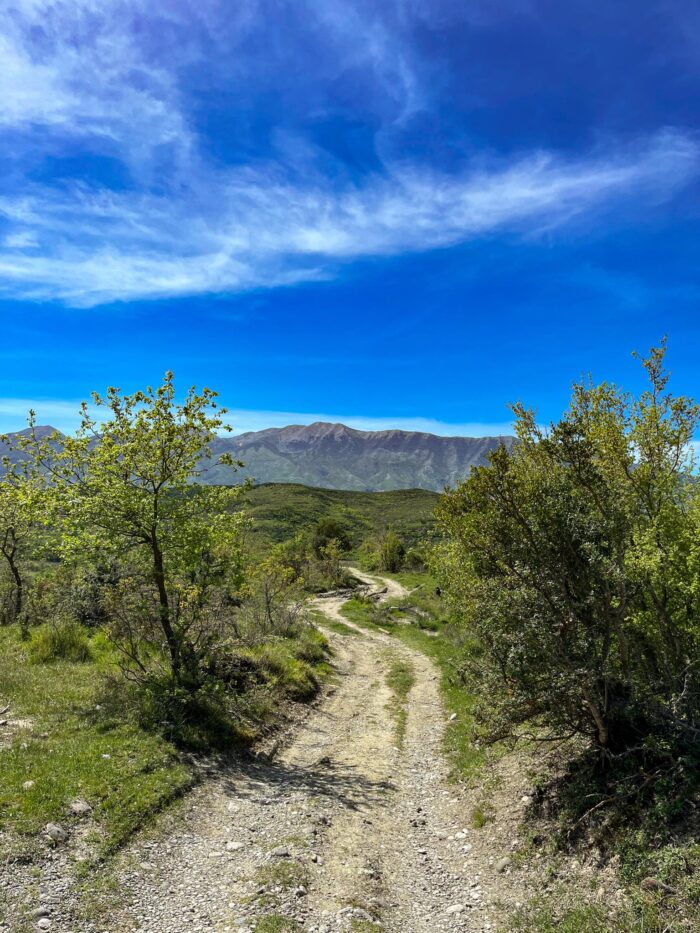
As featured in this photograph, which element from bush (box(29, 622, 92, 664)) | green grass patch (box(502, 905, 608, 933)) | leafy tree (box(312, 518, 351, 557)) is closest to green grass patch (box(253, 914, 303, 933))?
green grass patch (box(502, 905, 608, 933))

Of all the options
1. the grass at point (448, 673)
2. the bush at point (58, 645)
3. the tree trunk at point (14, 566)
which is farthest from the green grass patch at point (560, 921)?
the tree trunk at point (14, 566)

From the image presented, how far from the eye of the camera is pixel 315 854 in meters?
10.0

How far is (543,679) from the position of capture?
9.68 meters

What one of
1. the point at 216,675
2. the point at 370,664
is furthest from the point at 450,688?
the point at 216,675

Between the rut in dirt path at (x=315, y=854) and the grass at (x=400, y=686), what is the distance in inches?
84.2

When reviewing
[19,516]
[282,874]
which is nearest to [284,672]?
[19,516]

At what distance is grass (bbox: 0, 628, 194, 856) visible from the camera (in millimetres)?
9562

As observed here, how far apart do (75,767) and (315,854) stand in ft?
17.9

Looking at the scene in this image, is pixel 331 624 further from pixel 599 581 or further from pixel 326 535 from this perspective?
pixel 326 535

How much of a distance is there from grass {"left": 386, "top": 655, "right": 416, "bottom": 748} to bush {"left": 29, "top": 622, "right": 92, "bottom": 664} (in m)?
11.8

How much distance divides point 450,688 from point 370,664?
7136 mm

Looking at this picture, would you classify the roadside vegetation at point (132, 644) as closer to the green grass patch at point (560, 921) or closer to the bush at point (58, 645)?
the bush at point (58, 645)

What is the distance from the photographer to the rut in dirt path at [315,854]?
27.0ft

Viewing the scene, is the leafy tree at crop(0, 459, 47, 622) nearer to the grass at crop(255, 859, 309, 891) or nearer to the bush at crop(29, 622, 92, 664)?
the bush at crop(29, 622, 92, 664)
